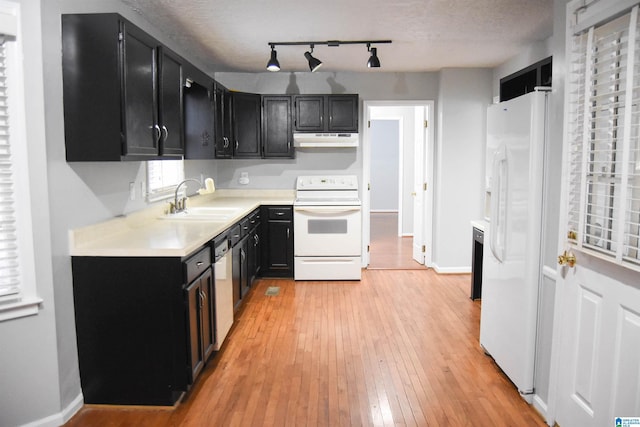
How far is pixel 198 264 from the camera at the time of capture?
9.20 ft

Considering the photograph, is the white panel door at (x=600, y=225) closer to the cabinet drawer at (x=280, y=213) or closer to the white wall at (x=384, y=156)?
the cabinet drawer at (x=280, y=213)

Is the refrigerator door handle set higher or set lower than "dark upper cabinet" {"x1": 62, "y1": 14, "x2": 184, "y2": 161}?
lower

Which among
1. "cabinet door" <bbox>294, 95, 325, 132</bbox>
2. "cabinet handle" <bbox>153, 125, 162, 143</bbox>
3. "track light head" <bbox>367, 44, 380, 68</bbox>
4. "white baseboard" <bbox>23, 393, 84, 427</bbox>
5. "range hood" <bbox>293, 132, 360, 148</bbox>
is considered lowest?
"white baseboard" <bbox>23, 393, 84, 427</bbox>

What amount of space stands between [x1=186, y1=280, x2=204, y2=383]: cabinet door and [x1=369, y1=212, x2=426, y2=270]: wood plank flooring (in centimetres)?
349

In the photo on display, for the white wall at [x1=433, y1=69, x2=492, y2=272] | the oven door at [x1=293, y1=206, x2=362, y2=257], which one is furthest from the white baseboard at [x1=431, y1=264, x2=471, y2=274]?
Answer: the oven door at [x1=293, y1=206, x2=362, y2=257]

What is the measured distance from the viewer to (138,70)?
2.62m

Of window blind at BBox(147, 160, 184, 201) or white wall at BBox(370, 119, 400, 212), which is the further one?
white wall at BBox(370, 119, 400, 212)

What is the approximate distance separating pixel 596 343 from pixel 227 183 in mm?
4592

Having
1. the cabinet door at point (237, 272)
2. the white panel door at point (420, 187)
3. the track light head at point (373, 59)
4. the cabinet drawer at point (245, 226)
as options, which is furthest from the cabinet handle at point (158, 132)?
the white panel door at point (420, 187)

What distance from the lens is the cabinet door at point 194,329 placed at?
8.61 feet

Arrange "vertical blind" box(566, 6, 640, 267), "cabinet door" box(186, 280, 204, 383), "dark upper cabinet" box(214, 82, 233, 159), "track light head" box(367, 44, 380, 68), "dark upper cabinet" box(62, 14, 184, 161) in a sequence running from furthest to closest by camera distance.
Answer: "dark upper cabinet" box(214, 82, 233, 159)
"track light head" box(367, 44, 380, 68)
"cabinet door" box(186, 280, 204, 383)
"dark upper cabinet" box(62, 14, 184, 161)
"vertical blind" box(566, 6, 640, 267)

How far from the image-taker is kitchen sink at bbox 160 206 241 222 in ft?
12.5

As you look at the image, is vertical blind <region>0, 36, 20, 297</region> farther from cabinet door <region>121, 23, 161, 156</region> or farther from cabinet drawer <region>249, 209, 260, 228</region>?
cabinet drawer <region>249, 209, 260, 228</region>

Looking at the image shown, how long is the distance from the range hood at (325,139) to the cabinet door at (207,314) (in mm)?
2753
